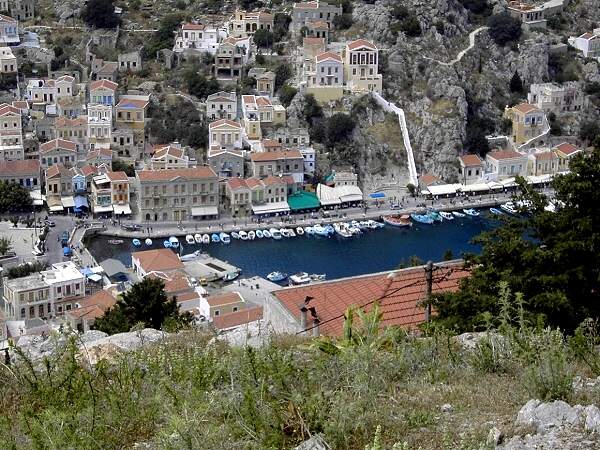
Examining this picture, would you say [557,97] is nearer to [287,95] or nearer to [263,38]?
[287,95]

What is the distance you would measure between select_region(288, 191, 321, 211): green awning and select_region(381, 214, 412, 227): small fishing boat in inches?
74.4

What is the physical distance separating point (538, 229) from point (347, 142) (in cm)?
2113

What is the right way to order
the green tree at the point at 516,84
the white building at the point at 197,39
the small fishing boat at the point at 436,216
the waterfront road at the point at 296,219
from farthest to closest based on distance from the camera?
the green tree at the point at 516,84, the white building at the point at 197,39, the small fishing boat at the point at 436,216, the waterfront road at the point at 296,219

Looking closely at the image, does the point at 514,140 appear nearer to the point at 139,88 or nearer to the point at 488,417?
the point at 139,88

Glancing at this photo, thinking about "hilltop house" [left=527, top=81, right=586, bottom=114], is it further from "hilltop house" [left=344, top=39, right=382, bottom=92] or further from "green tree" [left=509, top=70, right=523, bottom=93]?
"hilltop house" [left=344, top=39, right=382, bottom=92]

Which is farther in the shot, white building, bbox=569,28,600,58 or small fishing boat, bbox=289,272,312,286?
white building, bbox=569,28,600,58

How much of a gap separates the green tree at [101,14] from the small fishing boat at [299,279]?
1492 centimetres

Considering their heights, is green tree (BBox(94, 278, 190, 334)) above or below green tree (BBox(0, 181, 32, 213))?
above

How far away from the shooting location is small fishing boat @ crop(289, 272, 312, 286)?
2061cm

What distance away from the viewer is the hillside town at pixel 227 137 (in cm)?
2434

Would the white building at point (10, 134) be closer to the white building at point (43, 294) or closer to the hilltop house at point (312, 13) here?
the white building at point (43, 294)

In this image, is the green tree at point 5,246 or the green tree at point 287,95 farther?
the green tree at point 287,95

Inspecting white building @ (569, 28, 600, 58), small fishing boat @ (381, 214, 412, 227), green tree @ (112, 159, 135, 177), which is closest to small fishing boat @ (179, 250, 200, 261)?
green tree @ (112, 159, 135, 177)

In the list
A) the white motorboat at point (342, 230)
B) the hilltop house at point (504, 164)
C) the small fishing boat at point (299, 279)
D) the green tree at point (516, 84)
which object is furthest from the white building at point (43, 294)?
the green tree at point (516, 84)
